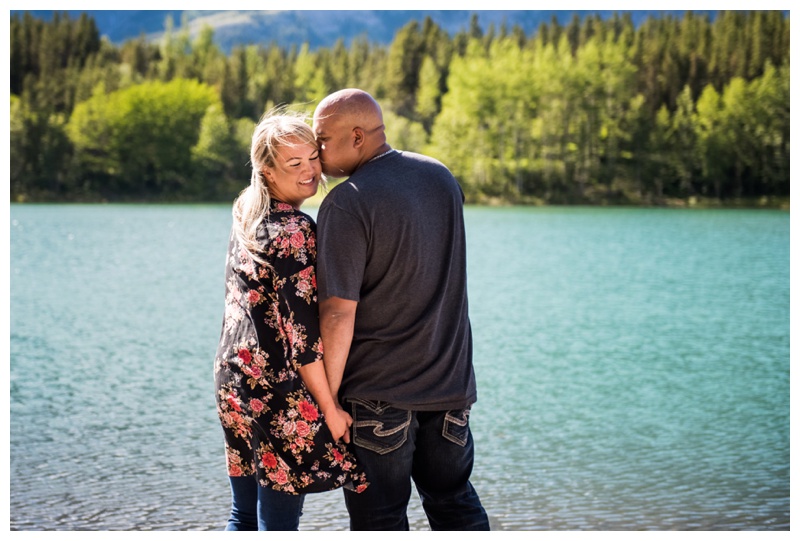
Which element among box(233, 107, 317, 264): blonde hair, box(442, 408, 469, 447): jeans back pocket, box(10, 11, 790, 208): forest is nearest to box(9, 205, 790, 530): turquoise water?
box(442, 408, 469, 447): jeans back pocket

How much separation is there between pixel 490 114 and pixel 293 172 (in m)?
58.6

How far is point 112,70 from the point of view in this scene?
68.6 metres

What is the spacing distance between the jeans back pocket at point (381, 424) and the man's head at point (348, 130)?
0.53 meters

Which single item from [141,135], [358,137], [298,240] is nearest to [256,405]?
[298,240]

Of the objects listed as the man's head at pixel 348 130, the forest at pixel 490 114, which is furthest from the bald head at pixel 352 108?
the forest at pixel 490 114

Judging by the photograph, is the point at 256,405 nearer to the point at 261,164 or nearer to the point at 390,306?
the point at 390,306

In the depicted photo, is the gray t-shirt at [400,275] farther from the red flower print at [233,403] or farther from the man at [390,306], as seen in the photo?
the red flower print at [233,403]

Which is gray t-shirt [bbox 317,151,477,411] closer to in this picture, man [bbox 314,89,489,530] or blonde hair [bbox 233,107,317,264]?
man [bbox 314,89,489,530]

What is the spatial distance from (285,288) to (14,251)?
2046cm

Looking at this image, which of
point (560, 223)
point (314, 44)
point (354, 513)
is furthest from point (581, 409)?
point (314, 44)

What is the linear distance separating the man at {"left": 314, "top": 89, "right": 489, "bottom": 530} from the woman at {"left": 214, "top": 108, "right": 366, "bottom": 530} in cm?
4

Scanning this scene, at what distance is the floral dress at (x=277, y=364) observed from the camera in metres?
2.18

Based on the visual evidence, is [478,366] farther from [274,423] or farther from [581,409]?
[274,423]

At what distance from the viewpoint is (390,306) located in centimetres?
222
